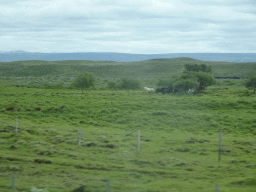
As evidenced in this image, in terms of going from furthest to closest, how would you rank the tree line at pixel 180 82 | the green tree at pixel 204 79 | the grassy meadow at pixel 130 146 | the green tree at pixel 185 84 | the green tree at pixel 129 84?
the green tree at pixel 129 84 → the green tree at pixel 204 79 → the tree line at pixel 180 82 → the green tree at pixel 185 84 → the grassy meadow at pixel 130 146

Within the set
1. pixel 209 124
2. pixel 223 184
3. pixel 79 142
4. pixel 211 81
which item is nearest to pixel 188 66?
pixel 211 81

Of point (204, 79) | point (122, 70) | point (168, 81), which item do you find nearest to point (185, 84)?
point (204, 79)

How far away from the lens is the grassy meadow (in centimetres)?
1759

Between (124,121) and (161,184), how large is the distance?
902 inches

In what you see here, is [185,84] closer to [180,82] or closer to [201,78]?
[180,82]

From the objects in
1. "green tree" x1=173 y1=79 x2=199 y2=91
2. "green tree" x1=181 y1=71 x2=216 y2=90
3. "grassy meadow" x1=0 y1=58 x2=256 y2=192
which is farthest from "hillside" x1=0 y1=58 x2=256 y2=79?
"grassy meadow" x1=0 y1=58 x2=256 y2=192

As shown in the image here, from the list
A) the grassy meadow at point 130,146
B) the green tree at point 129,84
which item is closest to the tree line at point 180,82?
the green tree at point 129,84

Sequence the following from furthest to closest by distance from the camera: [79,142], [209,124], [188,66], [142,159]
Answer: [188,66], [209,124], [79,142], [142,159]

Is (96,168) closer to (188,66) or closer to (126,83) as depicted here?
(126,83)

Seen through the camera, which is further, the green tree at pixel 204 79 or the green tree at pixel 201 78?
the green tree at pixel 204 79

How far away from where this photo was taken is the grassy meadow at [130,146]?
57.7ft

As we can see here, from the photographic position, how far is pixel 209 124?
37.2 metres

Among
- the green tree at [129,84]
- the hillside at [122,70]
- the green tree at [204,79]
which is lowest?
the green tree at [129,84]

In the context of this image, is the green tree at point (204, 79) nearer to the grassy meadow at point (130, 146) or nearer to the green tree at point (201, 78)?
the green tree at point (201, 78)
